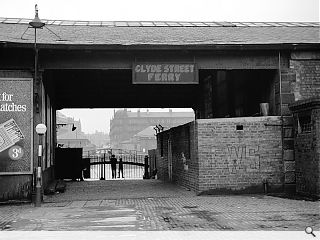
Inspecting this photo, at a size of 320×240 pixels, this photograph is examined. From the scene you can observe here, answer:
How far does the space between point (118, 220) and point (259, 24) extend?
1716 centimetres

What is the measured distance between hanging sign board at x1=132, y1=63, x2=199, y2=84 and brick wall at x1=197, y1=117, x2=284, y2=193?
5.60 ft

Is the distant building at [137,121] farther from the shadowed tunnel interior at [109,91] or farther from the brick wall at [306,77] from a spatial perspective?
the brick wall at [306,77]

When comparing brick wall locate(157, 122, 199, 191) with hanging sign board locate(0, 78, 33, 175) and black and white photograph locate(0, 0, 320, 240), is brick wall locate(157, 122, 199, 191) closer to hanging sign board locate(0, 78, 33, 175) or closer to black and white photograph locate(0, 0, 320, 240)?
black and white photograph locate(0, 0, 320, 240)

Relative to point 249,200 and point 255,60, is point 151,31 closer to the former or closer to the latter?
point 255,60

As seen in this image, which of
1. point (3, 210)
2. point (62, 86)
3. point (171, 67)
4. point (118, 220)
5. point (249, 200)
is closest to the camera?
point (118, 220)

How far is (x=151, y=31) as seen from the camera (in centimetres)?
1945

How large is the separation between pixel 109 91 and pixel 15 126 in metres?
10.2

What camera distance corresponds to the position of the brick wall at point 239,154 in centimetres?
1550

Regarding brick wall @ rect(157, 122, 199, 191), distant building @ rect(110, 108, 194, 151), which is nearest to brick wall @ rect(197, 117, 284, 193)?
brick wall @ rect(157, 122, 199, 191)

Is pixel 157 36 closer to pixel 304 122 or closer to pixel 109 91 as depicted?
pixel 304 122

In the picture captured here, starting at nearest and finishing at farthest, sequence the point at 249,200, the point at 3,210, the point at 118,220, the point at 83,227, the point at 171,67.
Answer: the point at 83,227 < the point at 118,220 < the point at 3,210 < the point at 249,200 < the point at 171,67

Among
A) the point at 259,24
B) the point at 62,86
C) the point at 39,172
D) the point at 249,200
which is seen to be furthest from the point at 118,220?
the point at 259,24

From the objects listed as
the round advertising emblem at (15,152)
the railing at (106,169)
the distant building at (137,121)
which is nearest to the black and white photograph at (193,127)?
the round advertising emblem at (15,152)

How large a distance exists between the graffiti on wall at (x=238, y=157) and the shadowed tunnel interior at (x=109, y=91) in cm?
589
